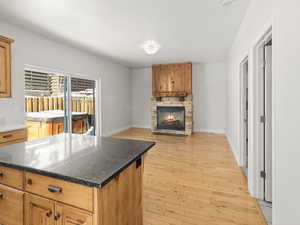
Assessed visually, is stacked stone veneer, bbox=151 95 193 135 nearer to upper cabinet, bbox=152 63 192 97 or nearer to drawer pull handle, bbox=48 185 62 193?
upper cabinet, bbox=152 63 192 97

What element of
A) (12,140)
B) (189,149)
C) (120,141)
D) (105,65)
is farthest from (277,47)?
(105,65)

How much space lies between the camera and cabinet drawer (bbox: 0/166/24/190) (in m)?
1.13

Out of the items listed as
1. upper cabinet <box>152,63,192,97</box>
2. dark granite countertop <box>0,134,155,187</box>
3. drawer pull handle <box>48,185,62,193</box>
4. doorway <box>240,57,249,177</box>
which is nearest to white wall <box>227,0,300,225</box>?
dark granite countertop <box>0,134,155,187</box>

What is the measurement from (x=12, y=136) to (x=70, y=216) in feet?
7.71

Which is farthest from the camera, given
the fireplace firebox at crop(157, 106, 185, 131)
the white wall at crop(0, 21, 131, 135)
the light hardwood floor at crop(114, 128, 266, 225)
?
the fireplace firebox at crop(157, 106, 185, 131)

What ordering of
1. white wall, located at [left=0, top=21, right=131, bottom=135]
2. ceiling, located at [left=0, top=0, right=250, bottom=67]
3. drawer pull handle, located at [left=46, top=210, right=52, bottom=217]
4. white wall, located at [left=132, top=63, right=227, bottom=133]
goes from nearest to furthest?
drawer pull handle, located at [left=46, top=210, right=52, bottom=217]
ceiling, located at [left=0, top=0, right=250, bottom=67]
white wall, located at [left=0, top=21, right=131, bottom=135]
white wall, located at [left=132, top=63, right=227, bottom=133]

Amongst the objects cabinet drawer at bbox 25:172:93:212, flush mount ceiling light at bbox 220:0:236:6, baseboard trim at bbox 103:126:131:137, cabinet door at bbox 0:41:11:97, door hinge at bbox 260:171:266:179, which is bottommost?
door hinge at bbox 260:171:266:179

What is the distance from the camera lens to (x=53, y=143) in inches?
63.2

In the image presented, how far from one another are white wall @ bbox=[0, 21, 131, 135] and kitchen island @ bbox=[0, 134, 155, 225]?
216 centimetres

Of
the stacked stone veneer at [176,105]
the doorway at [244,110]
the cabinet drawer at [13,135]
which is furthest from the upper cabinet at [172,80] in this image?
the cabinet drawer at [13,135]

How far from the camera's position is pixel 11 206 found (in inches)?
46.7

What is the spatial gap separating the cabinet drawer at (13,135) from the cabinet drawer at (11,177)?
1637mm

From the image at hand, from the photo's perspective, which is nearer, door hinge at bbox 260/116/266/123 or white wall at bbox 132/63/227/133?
door hinge at bbox 260/116/266/123

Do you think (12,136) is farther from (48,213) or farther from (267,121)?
(267,121)
